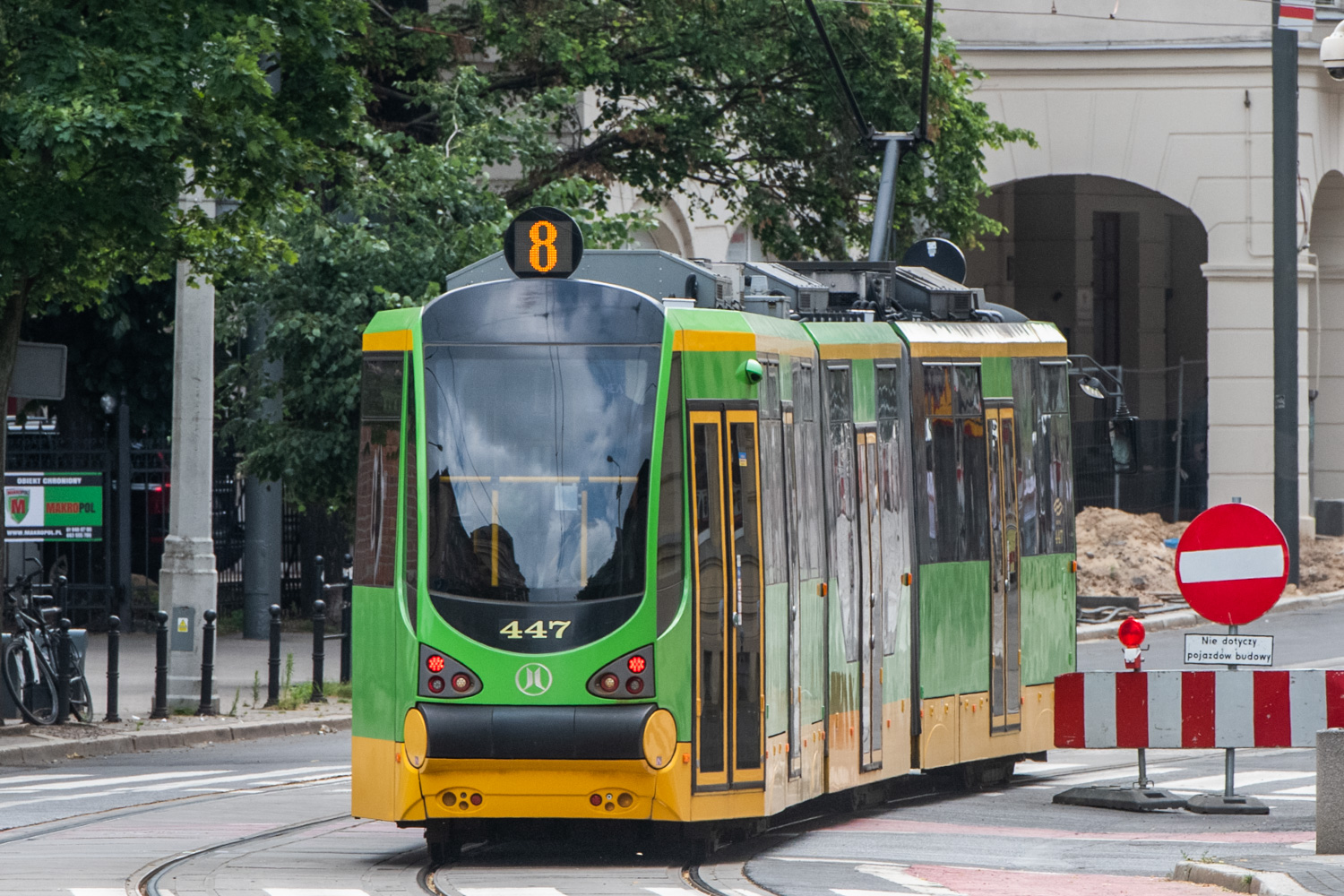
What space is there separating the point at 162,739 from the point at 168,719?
40.0 inches

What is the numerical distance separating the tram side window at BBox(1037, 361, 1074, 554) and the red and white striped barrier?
145 centimetres

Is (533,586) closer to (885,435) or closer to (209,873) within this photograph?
(209,873)

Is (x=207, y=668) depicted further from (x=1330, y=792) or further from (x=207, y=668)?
(x=1330, y=792)

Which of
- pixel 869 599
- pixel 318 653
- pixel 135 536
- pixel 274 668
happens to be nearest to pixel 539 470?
pixel 869 599

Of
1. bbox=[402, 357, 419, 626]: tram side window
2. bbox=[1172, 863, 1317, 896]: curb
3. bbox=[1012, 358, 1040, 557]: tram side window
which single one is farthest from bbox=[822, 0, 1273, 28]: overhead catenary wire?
bbox=[1172, 863, 1317, 896]: curb

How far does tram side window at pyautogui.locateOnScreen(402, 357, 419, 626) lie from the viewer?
398 inches

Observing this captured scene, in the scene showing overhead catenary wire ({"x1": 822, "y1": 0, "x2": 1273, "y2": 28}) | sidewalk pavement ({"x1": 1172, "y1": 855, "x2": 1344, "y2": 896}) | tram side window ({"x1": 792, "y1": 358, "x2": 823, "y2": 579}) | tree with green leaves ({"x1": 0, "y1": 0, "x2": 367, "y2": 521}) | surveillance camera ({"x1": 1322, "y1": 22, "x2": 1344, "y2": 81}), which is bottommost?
sidewalk pavement ({"x1": 1172, "y1": 855, "x2": 1344, "y2": 896})

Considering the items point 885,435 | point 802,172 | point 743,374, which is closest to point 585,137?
point 802,172

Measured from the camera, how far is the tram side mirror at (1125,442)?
1501cm

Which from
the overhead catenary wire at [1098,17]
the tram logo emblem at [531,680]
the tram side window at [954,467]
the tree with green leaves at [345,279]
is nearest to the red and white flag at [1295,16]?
the overhead catenary wire at [1098,17]

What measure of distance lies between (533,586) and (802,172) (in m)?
18.9

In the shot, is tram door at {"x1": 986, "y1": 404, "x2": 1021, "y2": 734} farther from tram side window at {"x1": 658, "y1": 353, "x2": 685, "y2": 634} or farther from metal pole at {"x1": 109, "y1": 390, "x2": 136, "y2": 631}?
metal pole at {"x1": 109, "y1": 390, "x2": 136, "y2": 631}

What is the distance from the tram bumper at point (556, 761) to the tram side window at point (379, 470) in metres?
0.85

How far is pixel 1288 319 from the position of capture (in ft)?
89.8
